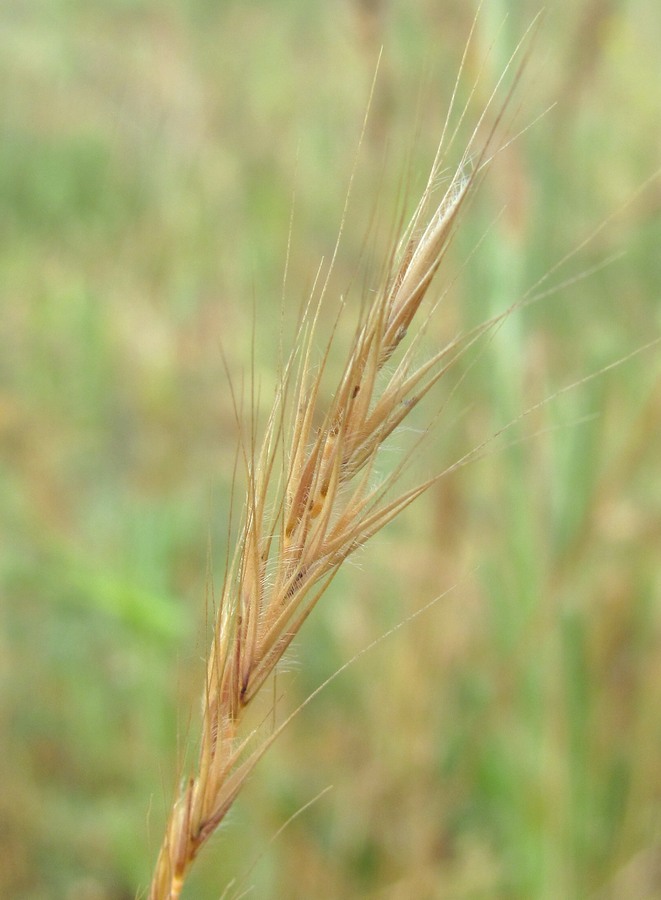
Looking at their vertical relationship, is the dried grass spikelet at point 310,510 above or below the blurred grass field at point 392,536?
above

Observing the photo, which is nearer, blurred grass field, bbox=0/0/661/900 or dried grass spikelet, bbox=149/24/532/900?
dried grass spikelet, bbox=149/24/532/900

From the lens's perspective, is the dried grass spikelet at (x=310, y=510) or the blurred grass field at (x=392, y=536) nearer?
the dried grass spikelet at (x=310, y=510)

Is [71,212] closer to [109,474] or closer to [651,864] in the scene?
[109,474]

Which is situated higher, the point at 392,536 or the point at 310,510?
the point at 310,510

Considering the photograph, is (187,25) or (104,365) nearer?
(104,365)

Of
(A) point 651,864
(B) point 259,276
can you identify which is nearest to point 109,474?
(B) point 259,276
